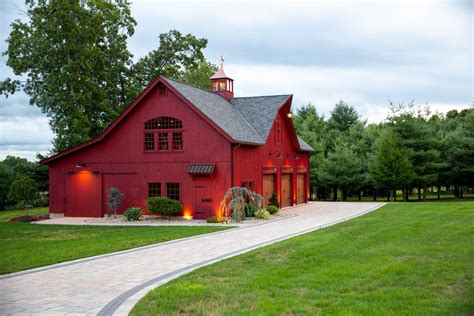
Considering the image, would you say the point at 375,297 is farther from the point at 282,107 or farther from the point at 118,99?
the point at 118,99

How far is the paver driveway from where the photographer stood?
25.5ft

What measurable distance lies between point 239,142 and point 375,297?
16.3 meters

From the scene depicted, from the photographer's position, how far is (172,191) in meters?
25.0

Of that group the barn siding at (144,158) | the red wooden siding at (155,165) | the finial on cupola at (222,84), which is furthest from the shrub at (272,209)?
the finial on cupola at (222,84)

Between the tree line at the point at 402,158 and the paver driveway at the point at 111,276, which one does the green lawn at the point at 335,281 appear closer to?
the paver driveway at the point at 111,276

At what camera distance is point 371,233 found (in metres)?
15.6

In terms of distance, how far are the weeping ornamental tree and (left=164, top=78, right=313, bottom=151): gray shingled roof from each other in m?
2.50

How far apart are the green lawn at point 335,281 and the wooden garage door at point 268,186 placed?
1388 cm

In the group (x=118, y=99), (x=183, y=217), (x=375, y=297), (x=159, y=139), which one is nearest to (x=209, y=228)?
(x=183, y=217)

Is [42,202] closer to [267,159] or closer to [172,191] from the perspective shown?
[172,191]

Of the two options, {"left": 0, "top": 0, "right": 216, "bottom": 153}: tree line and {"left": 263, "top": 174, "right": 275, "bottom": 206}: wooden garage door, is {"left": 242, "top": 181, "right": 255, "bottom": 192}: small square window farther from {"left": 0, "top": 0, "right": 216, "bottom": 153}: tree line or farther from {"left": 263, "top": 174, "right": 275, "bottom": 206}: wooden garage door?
{"left": 0, "top": 0, "right": 216, "bottom": 153}: tree line

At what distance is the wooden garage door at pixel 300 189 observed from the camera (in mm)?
33469

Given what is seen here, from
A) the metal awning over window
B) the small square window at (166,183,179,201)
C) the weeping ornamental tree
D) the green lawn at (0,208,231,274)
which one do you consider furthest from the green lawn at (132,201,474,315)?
the small square window at (166,183,179,201)

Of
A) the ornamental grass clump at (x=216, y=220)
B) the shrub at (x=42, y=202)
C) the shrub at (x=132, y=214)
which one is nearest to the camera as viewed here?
the ornamental grass clump at (x=216, y=220)
